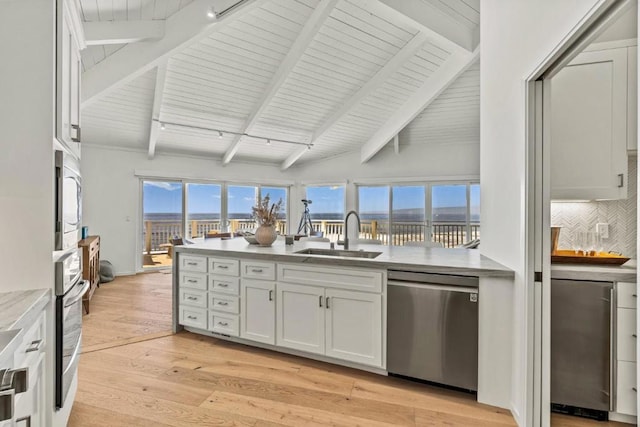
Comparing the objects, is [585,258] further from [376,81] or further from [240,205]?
[240,205]

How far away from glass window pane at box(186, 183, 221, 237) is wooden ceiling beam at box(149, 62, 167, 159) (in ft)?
3.75

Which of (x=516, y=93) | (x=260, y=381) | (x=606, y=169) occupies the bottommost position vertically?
(x=260, y=381)

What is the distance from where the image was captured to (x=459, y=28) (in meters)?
4.08

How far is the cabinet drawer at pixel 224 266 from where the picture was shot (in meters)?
3.02

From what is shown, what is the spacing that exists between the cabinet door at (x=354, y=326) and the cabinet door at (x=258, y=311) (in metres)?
0.52

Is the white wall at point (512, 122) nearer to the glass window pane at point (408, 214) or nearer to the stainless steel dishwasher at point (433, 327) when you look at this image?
the stainless steel dishwasher at point (433, 327)

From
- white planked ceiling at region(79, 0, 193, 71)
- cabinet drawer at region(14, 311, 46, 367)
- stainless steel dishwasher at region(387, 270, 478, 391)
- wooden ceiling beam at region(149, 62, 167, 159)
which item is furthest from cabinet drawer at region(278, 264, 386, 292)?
wooden ceiling beam at region(149, 62, 167, 159)

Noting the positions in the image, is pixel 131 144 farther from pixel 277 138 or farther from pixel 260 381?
pixel 260 381

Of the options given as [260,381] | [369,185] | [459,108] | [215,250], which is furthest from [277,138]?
[260,381]

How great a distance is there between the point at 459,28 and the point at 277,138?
375 cm

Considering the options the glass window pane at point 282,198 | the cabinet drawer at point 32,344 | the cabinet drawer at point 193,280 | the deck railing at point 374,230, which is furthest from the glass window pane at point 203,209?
the cabinet drawer at point 32,344

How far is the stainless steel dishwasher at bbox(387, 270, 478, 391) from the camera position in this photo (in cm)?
220

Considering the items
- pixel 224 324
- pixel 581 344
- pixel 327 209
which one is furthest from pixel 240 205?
pixel 581 344

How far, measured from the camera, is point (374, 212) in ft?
25.4
